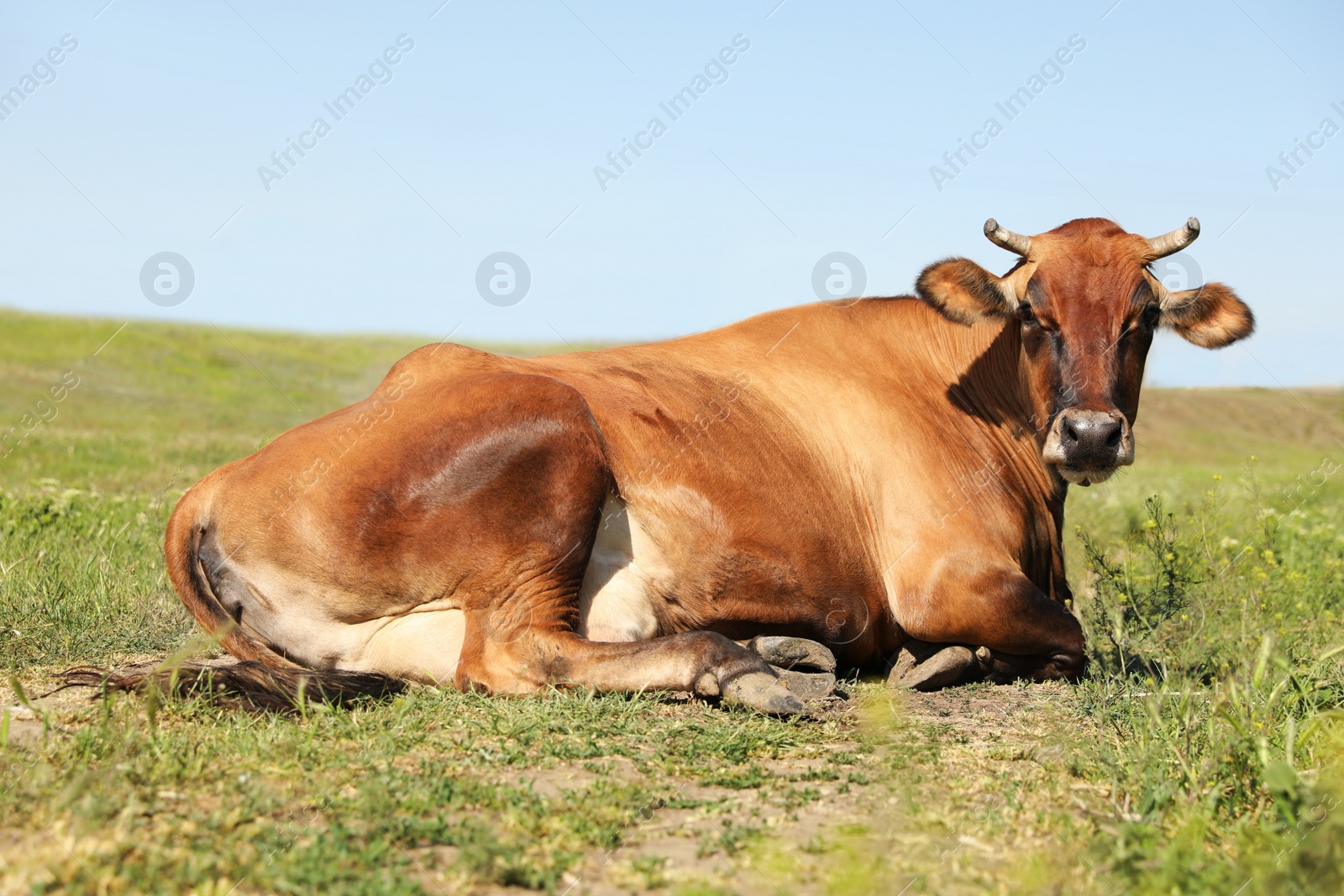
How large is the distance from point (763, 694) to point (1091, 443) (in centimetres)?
219

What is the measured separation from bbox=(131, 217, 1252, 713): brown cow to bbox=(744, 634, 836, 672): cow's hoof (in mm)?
23

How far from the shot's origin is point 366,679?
14.3ft

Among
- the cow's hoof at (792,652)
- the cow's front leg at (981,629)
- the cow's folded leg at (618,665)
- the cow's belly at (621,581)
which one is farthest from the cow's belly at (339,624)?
the cow's front leg at (981,629)

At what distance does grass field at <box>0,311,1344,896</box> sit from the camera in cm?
260

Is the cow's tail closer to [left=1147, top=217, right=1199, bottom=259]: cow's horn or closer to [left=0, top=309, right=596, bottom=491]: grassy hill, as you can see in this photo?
[left=0, top=309, right=596, bottom=491]: grassy hill

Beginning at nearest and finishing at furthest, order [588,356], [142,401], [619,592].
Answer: [619,592], [588,356], [142,401]

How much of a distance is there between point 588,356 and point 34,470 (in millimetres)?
10162

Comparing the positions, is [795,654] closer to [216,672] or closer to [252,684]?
[252,684]

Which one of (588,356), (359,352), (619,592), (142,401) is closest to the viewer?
(619,592)

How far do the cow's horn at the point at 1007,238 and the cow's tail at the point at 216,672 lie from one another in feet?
13.1

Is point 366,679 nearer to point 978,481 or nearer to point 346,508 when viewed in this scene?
point 346,508

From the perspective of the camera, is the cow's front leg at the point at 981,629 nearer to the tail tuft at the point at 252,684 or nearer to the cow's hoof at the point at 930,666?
the cow's hoof at the point at 930,666

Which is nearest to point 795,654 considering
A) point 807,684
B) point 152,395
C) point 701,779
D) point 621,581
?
point 807,684

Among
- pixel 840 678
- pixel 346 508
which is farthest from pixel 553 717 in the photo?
pixel 840 678
